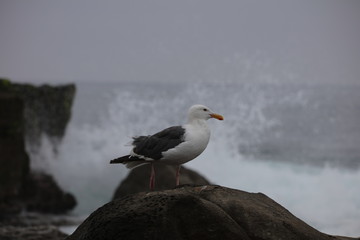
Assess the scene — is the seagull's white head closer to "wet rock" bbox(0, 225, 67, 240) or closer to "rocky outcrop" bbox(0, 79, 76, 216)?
"wet rock" bbox(0, 225, 67, 240)

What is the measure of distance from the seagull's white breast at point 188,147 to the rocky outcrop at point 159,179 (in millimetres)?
5021

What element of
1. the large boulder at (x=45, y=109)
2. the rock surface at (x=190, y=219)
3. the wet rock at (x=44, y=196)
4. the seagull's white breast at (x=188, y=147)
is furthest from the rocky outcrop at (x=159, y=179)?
the rock surface at (x=190, y=219)

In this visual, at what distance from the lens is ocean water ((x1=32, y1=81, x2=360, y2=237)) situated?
16.5 meters

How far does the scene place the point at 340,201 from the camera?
16156 millimetres

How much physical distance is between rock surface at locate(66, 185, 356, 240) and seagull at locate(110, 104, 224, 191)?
0.91 metres

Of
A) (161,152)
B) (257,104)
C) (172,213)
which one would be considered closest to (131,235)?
(172,213)

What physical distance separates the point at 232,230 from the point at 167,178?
6.80 metres

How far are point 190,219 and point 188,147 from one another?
1.48 m

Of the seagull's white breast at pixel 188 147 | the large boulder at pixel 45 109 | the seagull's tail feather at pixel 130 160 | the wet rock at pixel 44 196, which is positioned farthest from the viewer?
the large boulder at pixel 45 109

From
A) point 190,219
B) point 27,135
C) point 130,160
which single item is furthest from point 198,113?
point 27,135

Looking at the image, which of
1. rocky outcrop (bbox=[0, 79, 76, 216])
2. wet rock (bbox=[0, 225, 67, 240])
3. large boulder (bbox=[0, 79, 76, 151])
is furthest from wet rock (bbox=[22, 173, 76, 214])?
wet rock (bbox=[0, 225, 67, 240])

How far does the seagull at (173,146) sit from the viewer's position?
5.67 metres

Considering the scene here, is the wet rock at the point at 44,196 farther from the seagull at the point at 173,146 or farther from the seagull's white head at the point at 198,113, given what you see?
the seagull's white head at the point at 198,113

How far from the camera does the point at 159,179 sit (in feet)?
36.4
